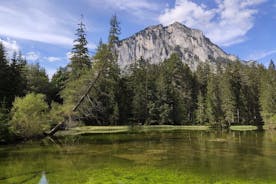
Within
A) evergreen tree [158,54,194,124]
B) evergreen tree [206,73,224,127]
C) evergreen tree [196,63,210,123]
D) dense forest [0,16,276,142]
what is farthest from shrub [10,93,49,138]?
evergreen tree [196,63,210,123]

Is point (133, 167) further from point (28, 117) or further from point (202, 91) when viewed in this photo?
point (202, 91)

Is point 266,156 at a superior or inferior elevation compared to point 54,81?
inferior

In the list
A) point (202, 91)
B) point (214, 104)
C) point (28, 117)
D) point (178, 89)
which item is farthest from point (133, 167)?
point (202, 91)

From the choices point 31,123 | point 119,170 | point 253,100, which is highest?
point 253,100

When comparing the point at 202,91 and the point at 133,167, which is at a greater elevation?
the point at 202,91

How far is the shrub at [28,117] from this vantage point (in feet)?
120

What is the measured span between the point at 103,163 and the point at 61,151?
8154mm

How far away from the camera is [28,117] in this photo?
37344 mm

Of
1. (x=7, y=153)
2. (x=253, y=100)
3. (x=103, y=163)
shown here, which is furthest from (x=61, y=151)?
(x=253, y=100)

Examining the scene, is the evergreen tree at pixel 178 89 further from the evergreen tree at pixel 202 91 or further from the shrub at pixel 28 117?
the shrub at pixel 28 117

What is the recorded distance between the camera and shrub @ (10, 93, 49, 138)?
120 ft

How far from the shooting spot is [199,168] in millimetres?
20781

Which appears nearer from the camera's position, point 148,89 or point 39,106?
point 39,106

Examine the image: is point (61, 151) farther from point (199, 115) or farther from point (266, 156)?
point (199, 115)
